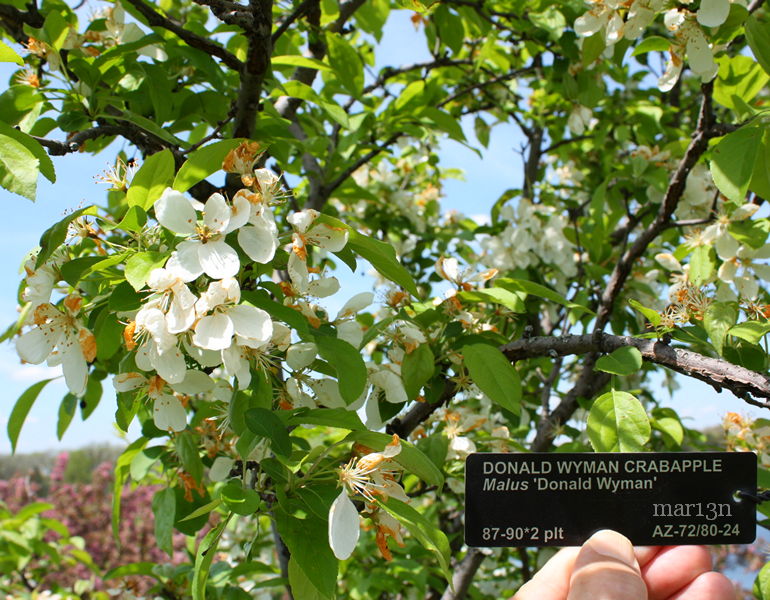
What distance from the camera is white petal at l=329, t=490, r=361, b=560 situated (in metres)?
0.91

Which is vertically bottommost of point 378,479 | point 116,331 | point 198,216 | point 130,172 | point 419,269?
point 378,479

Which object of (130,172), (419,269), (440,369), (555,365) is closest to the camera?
(130,172)

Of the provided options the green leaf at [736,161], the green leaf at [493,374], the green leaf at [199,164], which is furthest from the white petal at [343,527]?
the green leaf at [736,161]

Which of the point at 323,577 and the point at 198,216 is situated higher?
the point at 198,216

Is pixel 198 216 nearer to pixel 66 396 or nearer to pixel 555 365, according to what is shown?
pixel 66 396

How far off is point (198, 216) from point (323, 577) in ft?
1.84

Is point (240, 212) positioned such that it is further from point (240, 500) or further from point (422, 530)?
point (422, 530)

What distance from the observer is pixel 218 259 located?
97cm

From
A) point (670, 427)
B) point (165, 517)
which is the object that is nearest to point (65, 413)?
point (165, 517)

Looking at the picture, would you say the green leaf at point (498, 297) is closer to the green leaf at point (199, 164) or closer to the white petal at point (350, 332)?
the white petal at point (350, 332)

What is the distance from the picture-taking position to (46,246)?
0.99 metres

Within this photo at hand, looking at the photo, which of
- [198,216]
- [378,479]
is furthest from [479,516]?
[198,216]

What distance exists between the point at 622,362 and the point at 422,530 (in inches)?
18.2

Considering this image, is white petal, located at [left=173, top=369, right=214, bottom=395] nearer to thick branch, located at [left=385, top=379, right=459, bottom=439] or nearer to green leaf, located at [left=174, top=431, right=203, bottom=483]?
green leaf, located at [left=174, top=431, right=203, bottom=483]
